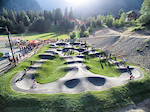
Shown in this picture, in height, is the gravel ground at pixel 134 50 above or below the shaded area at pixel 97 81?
above

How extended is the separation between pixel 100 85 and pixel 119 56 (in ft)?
63.8

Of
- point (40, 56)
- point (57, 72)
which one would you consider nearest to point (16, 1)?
point (40, 56)

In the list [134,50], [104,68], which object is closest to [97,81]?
[104,68]

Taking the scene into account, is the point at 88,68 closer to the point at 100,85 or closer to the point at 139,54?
the point at 100,85

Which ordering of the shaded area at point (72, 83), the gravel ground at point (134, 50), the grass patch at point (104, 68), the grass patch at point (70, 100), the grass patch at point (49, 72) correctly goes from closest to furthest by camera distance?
1. the grass patch at point (70, 100)
2. the shaded area at point (72, 83)
3. the grass patch at point (49, 72)
4. the grass patch at point (104, 68)
5. the gravel ground at point (134, 50)

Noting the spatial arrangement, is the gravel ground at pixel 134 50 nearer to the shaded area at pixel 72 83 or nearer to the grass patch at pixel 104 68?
the grass patch at pixel 104 68

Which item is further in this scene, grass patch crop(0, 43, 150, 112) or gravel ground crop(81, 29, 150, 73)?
gravel ground crop(81, 29, 150, 73)

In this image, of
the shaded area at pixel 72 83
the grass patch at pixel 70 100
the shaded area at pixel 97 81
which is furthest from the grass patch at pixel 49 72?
the shaded area at pixel 97 81

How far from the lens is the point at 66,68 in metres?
24.5

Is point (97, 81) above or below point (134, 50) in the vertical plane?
below

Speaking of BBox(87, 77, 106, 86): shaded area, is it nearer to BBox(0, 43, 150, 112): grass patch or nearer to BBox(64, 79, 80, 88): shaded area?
BBox(0, 43, 150, 112): grass patch

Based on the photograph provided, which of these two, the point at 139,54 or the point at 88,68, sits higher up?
the point at 139,54

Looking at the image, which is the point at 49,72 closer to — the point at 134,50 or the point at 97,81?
the point at 97,81


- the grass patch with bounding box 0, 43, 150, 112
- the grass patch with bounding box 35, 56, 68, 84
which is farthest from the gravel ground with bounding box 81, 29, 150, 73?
the grass patch with bounding box 35, 56, 68, 84
